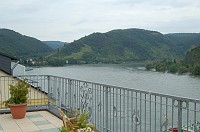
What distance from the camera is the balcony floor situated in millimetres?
5841

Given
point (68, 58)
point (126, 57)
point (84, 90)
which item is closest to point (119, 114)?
point (84, 90)

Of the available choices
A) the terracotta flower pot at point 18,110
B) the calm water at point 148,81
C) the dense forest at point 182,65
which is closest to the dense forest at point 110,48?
the dense forest at point 182,65

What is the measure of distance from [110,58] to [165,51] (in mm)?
30668

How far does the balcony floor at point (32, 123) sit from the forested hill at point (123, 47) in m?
93.2

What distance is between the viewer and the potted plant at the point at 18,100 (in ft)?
21.8

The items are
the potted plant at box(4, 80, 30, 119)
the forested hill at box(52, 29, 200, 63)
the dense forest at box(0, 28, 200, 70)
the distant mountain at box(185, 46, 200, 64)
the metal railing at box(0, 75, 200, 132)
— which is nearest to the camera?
the metal railing at box(0, 75, 200, 132)

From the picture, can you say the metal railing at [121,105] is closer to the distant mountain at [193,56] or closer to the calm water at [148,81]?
the calm water at [148,81]

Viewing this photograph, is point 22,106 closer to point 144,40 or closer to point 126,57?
point 126,57

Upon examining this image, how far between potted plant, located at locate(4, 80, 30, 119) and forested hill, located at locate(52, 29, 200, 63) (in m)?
93.5

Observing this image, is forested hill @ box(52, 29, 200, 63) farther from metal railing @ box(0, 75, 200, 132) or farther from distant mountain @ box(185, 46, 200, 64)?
metal railing @ box(0, 75, 200, 132)

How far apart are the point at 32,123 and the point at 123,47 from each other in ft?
364

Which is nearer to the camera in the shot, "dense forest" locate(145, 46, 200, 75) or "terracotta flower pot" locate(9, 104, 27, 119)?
"terracotta flower pot" locate(9, 104, 27, 119)

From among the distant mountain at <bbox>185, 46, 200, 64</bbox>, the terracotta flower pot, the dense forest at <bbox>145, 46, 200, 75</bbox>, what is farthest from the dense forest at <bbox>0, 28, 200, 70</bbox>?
the terracotta flower pot

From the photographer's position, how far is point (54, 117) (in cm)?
689
